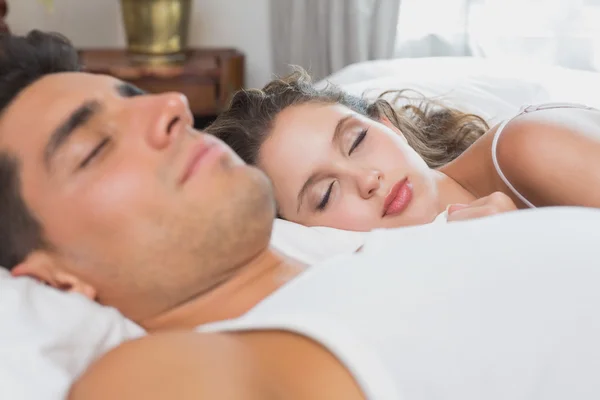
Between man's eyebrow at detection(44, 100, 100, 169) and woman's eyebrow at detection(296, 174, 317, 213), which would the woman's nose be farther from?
man's eyebrow at detection(44, 100, 100, 169)

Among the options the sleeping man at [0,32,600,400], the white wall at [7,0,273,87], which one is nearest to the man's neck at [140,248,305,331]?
the sleeping man at [0,32,600,400]

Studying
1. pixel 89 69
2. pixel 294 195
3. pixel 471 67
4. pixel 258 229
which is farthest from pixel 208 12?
pixel 258 229

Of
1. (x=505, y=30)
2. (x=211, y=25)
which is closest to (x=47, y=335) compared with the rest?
(x=505, y=30)

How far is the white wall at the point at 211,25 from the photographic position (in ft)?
10.3

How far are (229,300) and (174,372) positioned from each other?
0.34m

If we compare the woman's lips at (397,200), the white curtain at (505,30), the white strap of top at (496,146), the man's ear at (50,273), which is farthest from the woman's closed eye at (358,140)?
the white curtain at (505,30)

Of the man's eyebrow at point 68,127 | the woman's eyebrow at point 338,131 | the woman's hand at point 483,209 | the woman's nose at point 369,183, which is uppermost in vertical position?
the man's eyebrow at point 68,127

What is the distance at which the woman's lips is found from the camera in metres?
1.25

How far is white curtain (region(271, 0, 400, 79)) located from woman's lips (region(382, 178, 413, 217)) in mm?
1366

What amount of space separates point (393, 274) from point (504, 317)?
13 centimetres

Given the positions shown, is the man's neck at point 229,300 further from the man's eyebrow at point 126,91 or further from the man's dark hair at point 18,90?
the man's eyebrow at point 126,91

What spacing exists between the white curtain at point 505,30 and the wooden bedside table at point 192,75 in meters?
0.70

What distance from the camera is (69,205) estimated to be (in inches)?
34.4

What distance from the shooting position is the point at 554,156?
1.15m
